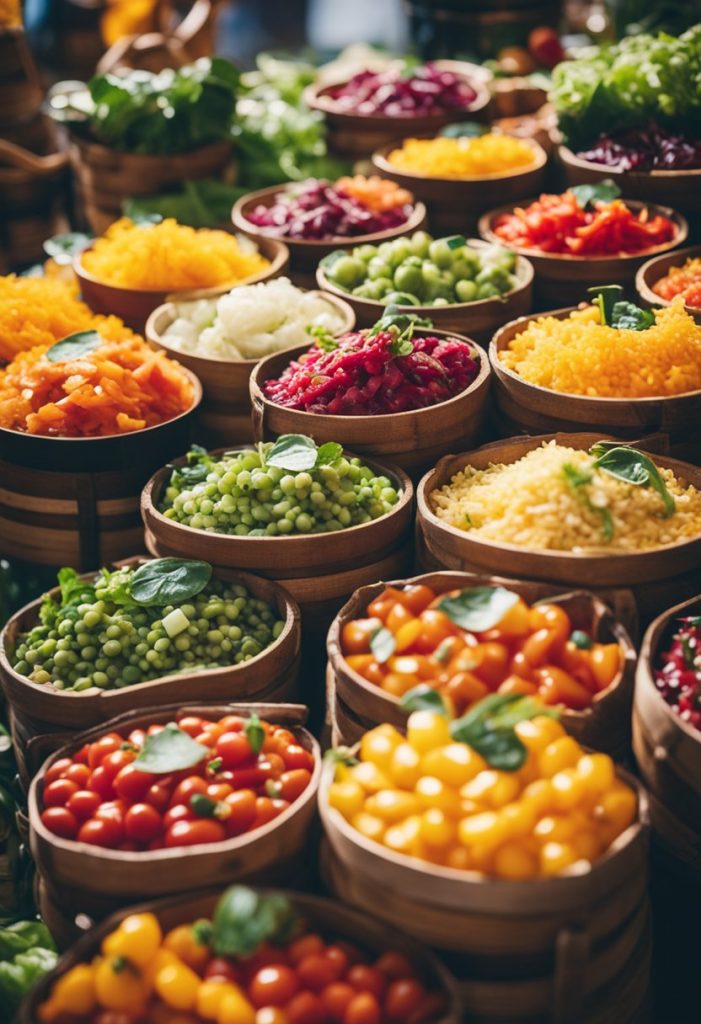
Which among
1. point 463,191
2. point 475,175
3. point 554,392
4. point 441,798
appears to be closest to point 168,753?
point 441,798

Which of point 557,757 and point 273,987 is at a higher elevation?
point 557,757

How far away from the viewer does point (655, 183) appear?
4270mm

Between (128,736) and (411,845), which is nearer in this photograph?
(411,845)

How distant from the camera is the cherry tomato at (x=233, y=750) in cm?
228

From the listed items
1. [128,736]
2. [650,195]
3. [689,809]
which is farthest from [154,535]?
[650,195]

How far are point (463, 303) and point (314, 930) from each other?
2.27m

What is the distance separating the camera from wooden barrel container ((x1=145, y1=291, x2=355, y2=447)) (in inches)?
141

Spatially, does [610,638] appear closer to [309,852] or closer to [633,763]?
[633,763]

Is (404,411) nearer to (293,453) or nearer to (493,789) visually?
(293,453)

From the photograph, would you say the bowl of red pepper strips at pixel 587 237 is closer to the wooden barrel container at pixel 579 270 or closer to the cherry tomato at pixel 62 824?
the wooden barrel container at pixel 579 270

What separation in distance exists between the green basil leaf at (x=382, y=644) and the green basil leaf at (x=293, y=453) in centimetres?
62

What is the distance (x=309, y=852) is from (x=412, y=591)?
2.10 ft

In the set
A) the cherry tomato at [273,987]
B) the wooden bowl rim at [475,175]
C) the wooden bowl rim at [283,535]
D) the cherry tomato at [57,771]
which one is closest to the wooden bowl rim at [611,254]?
the wooden bowl rim at [475,175]

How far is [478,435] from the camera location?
11.1 ft
